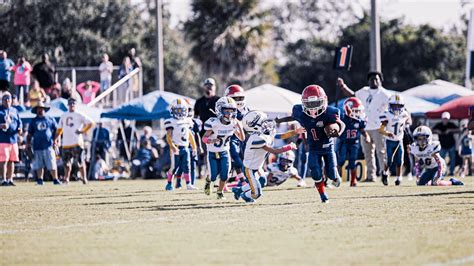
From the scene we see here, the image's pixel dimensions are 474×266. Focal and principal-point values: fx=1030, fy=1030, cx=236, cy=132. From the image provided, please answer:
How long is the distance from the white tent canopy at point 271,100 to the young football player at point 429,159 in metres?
9.45

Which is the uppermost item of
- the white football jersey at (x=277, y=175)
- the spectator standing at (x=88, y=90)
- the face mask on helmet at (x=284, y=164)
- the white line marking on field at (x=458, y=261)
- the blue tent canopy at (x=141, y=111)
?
the spectator standing at (x=88, y=90)

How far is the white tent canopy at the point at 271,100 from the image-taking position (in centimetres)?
2930

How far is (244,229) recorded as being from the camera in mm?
10836

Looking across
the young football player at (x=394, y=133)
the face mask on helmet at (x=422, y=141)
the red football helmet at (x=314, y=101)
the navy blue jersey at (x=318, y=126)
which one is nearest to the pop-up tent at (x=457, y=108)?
the young football player at (x=394, y=133)

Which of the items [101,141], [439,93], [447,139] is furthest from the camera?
[439,93]

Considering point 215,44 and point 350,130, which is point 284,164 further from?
point 215,44

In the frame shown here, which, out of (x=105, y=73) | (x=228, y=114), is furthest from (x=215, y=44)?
(x=228, y=114)

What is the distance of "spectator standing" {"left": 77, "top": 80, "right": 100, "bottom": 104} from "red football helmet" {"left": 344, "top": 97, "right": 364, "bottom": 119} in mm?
12482

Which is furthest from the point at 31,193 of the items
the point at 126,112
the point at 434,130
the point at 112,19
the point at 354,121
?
the point at 112,19

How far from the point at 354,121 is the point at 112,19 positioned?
34832 mm

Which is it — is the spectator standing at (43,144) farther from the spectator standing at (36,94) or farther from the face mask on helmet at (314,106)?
the face mask on helmet at (314,106)

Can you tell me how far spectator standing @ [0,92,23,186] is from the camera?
21969mm

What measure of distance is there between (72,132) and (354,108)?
256 inches

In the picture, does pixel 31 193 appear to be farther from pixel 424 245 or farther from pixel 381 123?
pixel 424 245
